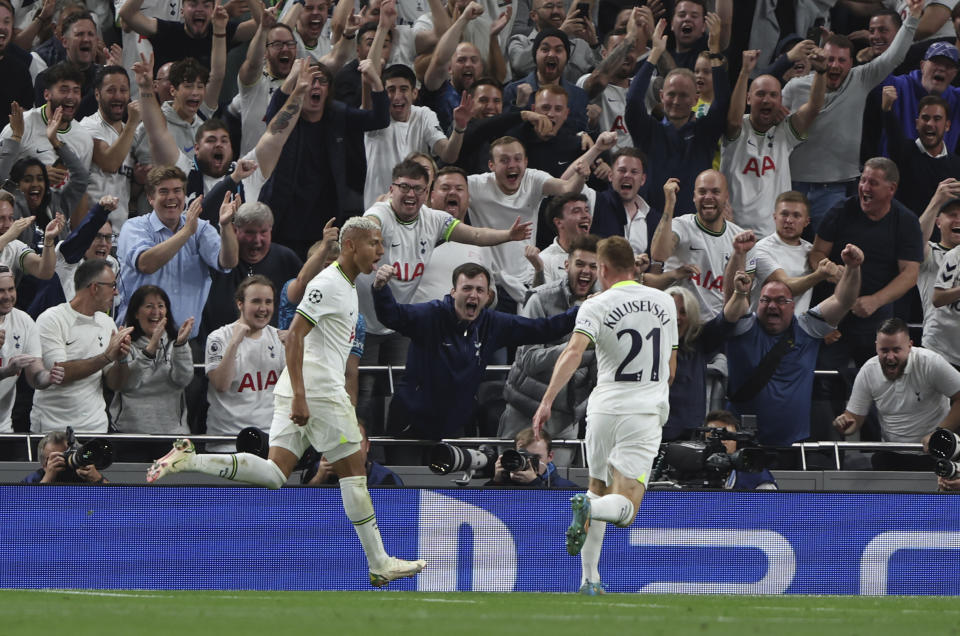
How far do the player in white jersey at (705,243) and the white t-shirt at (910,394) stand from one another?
1364 millimetres

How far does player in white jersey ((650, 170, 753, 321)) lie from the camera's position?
11.3 m

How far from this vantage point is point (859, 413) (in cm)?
1068

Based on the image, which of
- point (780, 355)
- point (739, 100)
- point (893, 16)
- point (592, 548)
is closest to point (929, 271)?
point (780, 355)

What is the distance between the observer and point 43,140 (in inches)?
477

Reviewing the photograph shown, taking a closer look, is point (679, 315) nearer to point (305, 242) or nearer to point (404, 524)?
point (404, 524)

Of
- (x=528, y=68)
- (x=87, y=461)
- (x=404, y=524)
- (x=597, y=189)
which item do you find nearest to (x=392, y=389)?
(x=404, y=524)

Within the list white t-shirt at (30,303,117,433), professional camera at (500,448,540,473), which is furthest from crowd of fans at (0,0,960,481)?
professional camera at (500,448,540,473)

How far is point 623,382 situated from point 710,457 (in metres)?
1.01

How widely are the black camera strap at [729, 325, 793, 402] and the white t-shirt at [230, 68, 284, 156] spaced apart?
5.02 meters

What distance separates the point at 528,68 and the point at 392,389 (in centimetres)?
460

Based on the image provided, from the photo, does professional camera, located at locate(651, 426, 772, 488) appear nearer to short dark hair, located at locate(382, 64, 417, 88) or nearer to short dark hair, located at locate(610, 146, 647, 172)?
short dark hair, located at locate(610, 146, 647, 172)

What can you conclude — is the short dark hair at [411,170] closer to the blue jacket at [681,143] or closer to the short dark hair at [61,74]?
the blue jacket at [681,143]

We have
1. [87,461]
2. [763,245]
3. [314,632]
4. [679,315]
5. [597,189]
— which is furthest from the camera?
[597,189]

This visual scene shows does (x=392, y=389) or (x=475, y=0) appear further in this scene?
(x=475, y=0)
